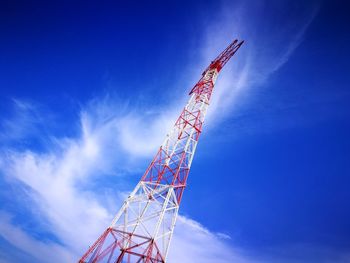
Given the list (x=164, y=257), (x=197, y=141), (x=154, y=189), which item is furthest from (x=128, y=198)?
(x=197, y=141)

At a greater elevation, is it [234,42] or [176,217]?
[234,42]

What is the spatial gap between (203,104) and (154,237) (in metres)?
15.6

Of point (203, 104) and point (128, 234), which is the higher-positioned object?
point (203, 104)

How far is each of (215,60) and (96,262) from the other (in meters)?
27.4

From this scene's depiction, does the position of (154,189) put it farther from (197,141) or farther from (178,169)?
(197,141)

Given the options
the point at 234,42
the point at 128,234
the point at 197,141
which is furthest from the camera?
the point at 234,42

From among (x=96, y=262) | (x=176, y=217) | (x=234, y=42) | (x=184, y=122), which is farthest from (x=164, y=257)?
(x=234, y=42)

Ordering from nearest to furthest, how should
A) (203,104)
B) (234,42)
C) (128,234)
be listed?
(128,234), (203,104), (234,42)

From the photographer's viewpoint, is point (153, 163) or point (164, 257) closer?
point (164, 257)

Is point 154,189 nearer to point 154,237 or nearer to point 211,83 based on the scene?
point 154,237

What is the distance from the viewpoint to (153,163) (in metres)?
21.0

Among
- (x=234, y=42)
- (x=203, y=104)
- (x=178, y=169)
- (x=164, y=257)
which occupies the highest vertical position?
(x=234, y=42)

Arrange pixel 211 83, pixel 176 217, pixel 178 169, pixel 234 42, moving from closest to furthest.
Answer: pixel 176 217 < pixel 178 169 < pixel 211 83 < pixel 234 42

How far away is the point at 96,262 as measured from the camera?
15.9 metres
